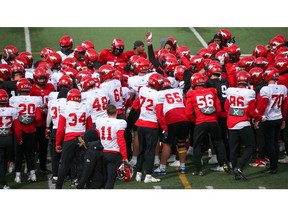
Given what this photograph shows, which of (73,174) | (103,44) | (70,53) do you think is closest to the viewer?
(73,174)

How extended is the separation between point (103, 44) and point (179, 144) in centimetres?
1084

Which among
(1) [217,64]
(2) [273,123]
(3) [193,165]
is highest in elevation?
(1) [217,64]

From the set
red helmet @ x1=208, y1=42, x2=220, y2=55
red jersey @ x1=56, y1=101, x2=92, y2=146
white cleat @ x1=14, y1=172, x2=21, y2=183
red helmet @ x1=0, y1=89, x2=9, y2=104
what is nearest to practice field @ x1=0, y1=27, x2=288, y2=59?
red helmet @ x1=208, y1=42, x2=220, y2=55

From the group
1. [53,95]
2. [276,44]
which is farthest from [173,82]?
[276,44]

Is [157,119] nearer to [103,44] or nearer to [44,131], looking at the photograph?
[44,131]

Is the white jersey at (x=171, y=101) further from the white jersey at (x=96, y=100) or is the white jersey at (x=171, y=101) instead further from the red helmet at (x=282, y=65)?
the red helmet at (x=282, y=65)

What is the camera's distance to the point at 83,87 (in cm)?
1556

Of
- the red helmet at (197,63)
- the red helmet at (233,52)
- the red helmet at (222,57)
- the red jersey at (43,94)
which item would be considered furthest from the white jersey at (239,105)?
the red jersey at (43,94)

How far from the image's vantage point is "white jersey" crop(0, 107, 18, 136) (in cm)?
1488

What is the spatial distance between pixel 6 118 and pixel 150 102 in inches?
110

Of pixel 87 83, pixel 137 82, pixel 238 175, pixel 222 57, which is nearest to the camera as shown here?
pixel 87 83

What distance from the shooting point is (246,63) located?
17.2 meters

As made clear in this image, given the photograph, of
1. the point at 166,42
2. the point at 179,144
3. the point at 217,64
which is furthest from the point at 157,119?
the point at 166,42

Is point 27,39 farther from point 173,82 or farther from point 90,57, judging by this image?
point 173,82
